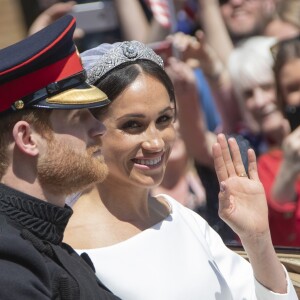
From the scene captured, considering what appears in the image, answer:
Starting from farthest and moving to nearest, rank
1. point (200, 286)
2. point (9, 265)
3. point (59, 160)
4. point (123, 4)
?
1. point (123, 4)
2. point (200, 286)
3. point (59, 160)
4. point (9, 265)

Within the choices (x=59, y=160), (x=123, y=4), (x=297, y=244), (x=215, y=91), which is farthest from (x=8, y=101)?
(x=123, y=4)

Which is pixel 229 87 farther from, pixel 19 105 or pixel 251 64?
pixel 19 105

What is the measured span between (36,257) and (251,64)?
2.61 metres

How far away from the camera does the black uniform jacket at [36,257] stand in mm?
1977

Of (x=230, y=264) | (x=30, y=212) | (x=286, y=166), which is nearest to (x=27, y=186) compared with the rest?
(x=30, y=212)

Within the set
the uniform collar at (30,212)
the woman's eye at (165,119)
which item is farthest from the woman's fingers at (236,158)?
the uniform collar at (30,212)

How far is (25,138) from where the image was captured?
2.14 meters

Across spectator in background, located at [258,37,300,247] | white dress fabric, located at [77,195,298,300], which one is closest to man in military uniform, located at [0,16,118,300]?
white dress fabric, located at [77,195,298,300]

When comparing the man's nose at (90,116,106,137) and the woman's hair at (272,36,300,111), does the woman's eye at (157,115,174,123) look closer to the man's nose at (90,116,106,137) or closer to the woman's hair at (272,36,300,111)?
the man's nose at (90,116,106,137)

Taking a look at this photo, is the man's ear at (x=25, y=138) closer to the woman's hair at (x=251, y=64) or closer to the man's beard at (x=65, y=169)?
the man's beard at (x=65, y=169)

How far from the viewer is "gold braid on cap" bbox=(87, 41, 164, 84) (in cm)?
272

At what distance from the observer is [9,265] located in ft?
6.58

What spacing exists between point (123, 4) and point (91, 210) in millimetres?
2782

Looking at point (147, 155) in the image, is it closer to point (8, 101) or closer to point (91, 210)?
point (91, 210)
